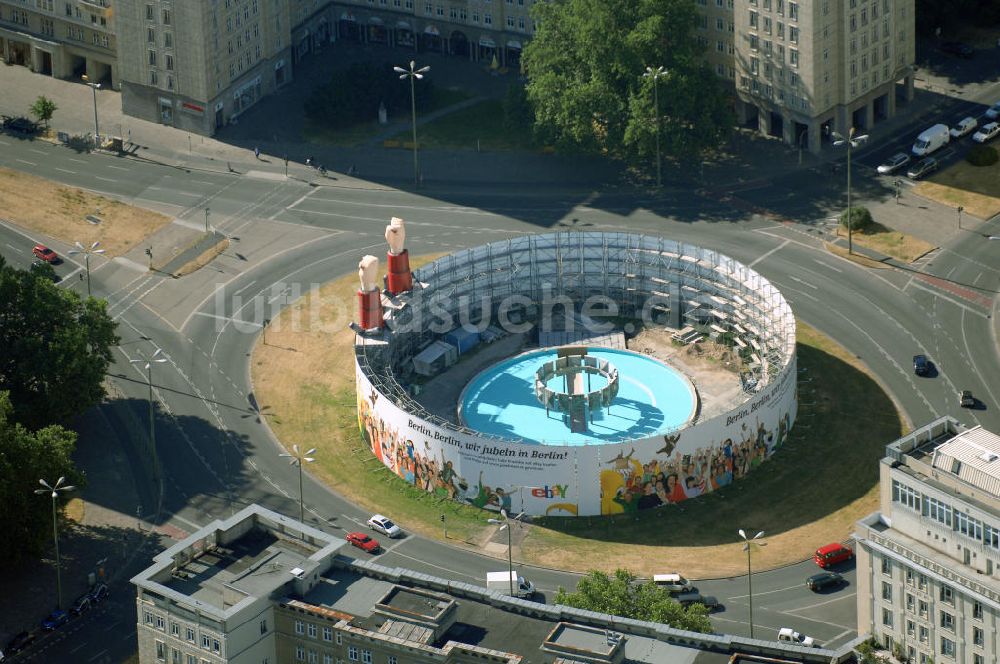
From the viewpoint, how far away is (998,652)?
640 feet

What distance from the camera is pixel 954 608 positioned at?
19850 centimetres

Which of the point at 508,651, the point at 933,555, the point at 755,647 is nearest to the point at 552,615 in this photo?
the point at 508,651

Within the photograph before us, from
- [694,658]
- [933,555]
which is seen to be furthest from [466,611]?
[933,555]

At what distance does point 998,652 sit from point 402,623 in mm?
52630

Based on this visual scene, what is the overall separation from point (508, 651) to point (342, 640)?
15.4 metres

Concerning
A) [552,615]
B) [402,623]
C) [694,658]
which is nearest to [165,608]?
[402,623]

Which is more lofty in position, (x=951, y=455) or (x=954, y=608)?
(x=951, y=455)

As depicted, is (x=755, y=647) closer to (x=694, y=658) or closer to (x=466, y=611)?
(x=694, y=658)

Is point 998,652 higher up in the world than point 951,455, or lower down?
lower down

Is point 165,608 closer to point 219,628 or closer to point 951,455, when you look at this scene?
point 219,628

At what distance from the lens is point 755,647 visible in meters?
192

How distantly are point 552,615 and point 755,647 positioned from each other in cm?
1811

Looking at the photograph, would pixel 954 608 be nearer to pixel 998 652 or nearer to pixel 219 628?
pixel 998 652

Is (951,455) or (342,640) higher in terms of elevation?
(951,455)
